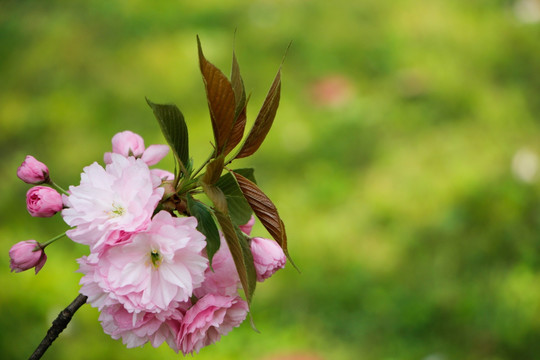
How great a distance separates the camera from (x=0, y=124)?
2201 millimetres

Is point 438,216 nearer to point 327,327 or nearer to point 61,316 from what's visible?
point 327,327

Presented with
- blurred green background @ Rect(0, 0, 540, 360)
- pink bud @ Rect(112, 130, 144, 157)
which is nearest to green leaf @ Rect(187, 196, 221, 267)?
pink bud @ Rect(112, 130, 144, 157)

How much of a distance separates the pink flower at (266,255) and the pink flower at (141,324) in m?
0.08

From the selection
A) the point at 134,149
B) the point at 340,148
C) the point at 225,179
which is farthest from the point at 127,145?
the point at 340,148

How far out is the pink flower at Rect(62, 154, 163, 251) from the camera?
53 cm

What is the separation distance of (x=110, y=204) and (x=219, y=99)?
124mm

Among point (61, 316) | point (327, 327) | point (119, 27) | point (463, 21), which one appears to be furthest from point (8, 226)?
point (463, 21)

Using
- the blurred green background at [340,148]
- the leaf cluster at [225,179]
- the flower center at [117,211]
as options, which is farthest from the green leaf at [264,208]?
the blurred green background at [340,148]

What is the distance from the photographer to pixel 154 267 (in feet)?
1.82

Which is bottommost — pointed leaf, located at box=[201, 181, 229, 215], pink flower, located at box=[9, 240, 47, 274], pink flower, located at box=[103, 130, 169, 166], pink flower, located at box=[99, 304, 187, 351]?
pink flower, located at box=[99, 304, 187, 351]

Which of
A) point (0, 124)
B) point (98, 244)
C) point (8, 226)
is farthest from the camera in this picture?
point (0, 124)

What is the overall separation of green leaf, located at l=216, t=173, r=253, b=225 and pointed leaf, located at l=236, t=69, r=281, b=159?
0.09ft

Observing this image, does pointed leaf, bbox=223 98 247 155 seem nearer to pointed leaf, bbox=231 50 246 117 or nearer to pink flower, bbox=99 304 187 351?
pointed leaf, bbox=231 50 246 117

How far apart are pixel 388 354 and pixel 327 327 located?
0.16 meters
